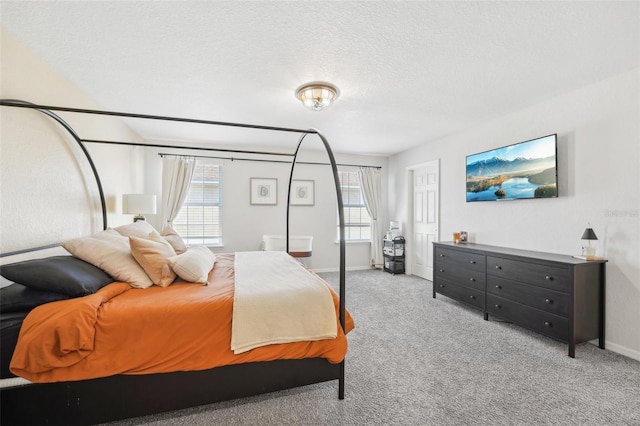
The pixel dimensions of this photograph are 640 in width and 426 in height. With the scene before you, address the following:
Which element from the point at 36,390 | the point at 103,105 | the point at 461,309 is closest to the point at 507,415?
the point at 461,309

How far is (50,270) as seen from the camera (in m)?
1.58

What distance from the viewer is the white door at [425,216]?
4840 millimetres

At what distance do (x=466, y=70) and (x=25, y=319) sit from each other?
11.4 feet

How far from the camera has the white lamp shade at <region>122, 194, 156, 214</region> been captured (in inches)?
141

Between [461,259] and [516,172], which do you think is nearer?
[516,172]

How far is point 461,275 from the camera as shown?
140 inches

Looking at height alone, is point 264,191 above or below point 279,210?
above

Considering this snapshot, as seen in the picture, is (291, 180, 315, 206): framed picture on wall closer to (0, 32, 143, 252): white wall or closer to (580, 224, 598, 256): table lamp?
(0, 32, 143, 252): white wall

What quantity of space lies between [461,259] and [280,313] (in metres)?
2.79

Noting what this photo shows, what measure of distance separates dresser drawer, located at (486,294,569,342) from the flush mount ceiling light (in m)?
2.83

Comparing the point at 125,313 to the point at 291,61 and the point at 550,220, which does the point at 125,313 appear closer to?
the point at 291,61

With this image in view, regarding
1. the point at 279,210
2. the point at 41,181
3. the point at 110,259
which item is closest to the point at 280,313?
the point at 110,259

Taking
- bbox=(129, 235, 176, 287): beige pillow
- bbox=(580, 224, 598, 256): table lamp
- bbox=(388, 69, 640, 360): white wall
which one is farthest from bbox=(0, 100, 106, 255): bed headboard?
bbox=(388, 69, 640, 360): white wall

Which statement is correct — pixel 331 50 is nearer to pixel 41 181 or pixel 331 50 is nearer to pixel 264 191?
pixel 41 181
